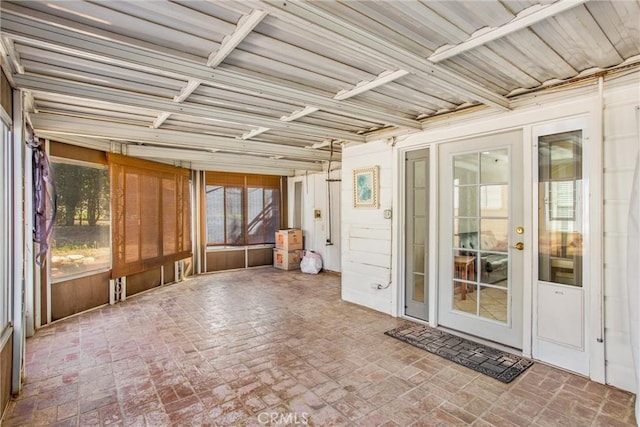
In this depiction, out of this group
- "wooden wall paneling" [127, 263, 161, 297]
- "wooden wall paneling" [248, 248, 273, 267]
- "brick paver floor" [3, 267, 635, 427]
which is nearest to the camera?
"brick paver floor" [3, 267, 635, 427]

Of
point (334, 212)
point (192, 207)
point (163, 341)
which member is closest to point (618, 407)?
point (163, 341)

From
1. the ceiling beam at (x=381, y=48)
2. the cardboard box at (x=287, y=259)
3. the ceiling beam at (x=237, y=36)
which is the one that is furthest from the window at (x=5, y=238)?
the cardboard box at (x=287, y=259)

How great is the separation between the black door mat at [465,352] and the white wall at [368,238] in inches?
25.5

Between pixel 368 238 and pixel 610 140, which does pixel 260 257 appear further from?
pixel 610 140

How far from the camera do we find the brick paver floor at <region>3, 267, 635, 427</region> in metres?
2.24

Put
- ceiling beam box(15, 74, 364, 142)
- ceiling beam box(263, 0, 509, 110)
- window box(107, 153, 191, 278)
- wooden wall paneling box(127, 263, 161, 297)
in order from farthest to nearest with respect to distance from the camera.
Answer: wooden wall paneling box(127, 263, 161, 297) → window box(107, 153, 191, 278) → ceiling beam box(15, 74, 364, 142) → ceiling beam box(263, 0, 509, 110)

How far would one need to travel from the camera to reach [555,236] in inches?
115

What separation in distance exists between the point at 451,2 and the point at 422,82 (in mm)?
1114

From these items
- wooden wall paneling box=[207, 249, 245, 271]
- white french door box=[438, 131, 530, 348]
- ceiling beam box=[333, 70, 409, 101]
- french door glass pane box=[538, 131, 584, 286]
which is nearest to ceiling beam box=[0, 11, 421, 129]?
ceiling beam box=[333, 70, 409, 101]

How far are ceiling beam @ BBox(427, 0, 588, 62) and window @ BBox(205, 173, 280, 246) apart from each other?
6.10 m

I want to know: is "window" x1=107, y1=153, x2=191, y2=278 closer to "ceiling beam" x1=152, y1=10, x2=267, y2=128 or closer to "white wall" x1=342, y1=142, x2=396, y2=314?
"ceiling beam" x1=152, y1=10, x2=267, y2=128

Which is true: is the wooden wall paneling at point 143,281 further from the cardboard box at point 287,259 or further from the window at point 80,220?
the cardboard box at point 287,259

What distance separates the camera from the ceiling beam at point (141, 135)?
3.47m

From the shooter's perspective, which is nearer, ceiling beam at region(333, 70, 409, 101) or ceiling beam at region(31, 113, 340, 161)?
ceiling beam at region(333, 70, 409, 101)
